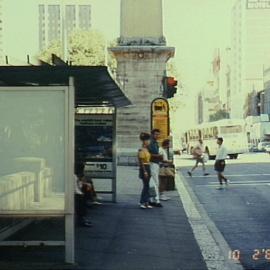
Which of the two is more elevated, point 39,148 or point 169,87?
point 169,87

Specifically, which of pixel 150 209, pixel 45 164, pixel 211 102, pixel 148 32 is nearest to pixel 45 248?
pixel 45 164

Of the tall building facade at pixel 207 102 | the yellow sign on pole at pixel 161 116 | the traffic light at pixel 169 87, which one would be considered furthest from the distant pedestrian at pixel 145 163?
the tall building facade at pixel 207 102

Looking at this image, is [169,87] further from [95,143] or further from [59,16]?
[59,16]

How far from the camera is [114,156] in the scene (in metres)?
14.4

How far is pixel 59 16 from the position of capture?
33.1 meters

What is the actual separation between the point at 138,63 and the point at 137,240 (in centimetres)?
2342

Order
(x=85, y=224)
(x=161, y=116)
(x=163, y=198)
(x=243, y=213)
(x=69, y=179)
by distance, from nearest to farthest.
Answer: (x=69, y=179)
(x=85, y=224)
(x=243, y=213)
(x=163, y=198)
(x=161, y=116)

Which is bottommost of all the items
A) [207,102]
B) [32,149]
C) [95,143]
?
[32,149]

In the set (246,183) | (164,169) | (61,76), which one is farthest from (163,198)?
(61,76)

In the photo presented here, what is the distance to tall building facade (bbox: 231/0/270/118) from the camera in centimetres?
15588

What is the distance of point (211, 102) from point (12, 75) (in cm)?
17909

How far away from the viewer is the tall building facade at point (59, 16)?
31.8 meters

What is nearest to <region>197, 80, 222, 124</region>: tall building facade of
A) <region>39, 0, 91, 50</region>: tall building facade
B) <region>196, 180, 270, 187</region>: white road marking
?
<region>39, 0, 91, 50</region>: tall building facade

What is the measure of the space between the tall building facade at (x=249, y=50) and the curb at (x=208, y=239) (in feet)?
453
